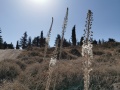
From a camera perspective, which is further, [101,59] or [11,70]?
[101,59]

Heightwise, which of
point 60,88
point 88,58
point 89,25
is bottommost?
point 60,88

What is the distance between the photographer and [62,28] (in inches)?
251

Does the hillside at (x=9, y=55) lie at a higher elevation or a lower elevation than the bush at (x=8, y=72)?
higher

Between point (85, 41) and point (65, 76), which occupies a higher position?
point (85, 41)

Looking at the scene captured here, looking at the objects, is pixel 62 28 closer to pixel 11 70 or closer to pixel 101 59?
pixel 11 70

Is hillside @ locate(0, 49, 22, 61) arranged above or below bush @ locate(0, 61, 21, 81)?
above

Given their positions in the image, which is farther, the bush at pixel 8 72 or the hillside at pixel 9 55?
the hillside at pixel 9 55

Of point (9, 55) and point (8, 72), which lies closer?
point (8, 72)

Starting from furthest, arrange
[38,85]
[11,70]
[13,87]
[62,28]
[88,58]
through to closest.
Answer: [11,70] < [38,85] < [13,87] < [62,28] < [88,58]

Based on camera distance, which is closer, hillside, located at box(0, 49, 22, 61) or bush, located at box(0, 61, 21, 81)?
bush, located at box(0, 61, 21, 81)

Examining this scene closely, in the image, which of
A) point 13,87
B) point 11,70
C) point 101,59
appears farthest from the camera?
point 101,59

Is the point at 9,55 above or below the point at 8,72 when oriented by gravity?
above

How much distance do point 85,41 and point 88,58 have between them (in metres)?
0.32

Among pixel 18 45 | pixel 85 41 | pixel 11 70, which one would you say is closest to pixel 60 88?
pixel 11 70
